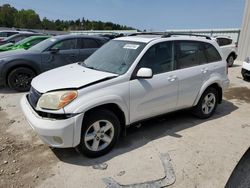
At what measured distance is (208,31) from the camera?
Answer: 19.1 metres

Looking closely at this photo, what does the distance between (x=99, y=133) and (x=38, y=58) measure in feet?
14.4

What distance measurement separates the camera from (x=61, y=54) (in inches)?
289

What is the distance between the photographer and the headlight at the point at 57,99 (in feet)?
10.2

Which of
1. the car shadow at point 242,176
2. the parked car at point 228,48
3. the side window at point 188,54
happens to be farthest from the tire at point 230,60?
the car shadow at point 242,176

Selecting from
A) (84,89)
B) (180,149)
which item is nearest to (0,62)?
(84,89)

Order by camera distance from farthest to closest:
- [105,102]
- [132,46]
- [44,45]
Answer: [44,45]
[132,46]
[105,102]

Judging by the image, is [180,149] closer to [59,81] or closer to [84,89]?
[84,89]

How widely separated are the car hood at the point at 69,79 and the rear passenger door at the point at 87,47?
377cm

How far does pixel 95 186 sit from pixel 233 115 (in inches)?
147

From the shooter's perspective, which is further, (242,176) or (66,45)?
(66,45)

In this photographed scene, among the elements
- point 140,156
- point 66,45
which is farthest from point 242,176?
point 66,45

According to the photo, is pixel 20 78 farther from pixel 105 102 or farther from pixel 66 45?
pixel 105 102

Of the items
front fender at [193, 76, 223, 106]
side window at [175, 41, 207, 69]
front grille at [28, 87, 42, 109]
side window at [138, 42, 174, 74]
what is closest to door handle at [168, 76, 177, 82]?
side window at [138, 42, 174, 74]

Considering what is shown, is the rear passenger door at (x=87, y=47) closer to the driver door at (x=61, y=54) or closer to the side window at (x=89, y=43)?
the side window at (x=89, y=43)
